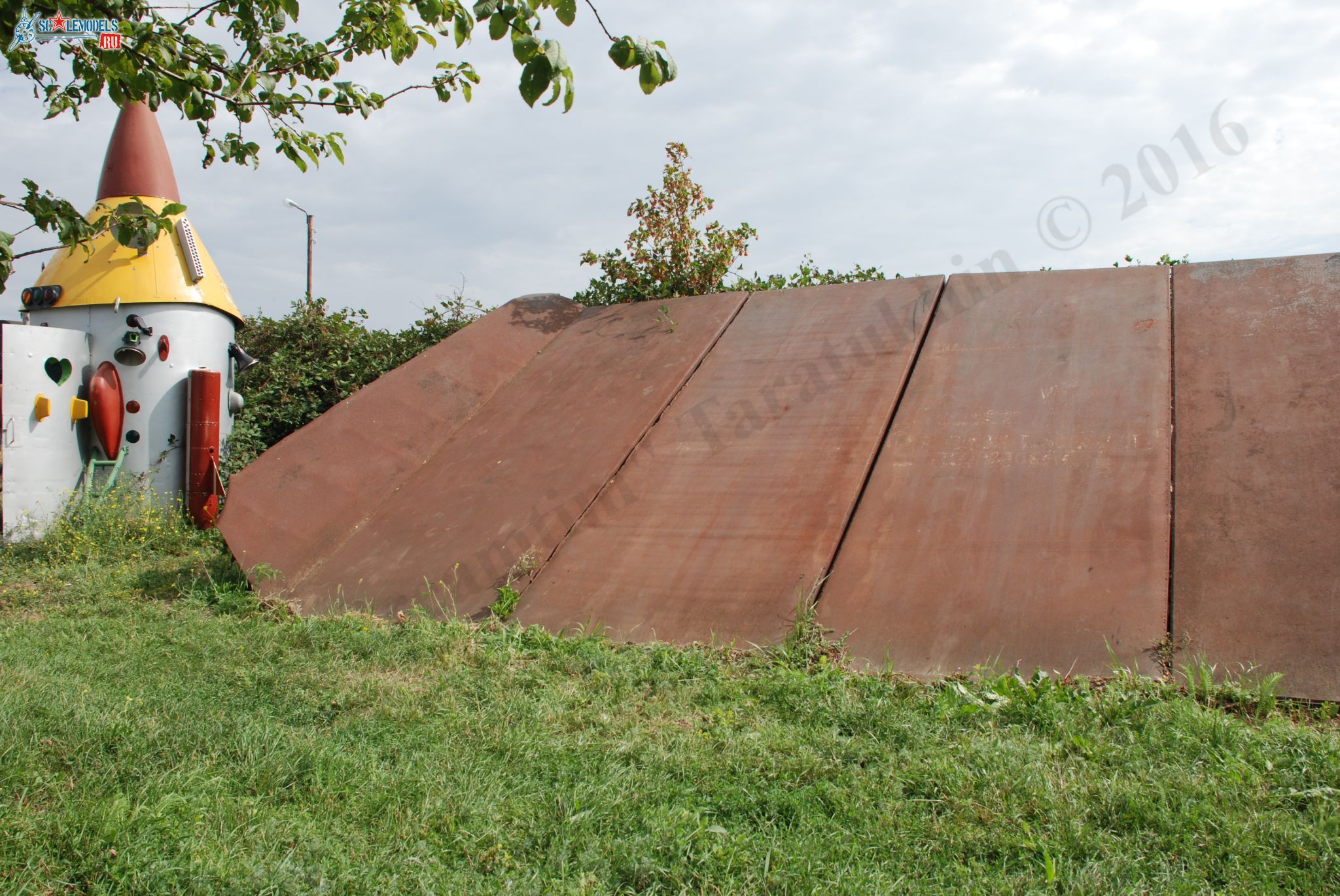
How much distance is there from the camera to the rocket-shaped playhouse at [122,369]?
7.28 meters

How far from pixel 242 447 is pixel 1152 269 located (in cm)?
740

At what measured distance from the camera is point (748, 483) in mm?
5090

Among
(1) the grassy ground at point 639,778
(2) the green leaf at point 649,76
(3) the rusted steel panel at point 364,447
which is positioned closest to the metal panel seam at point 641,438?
(1) the grassy ground at point 639,778

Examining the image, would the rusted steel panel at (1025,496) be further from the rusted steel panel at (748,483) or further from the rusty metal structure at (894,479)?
Answer: the rusted steel panel at (748,483)

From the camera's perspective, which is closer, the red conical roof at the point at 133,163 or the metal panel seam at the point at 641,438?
the metal panel seam at the point at 641,438

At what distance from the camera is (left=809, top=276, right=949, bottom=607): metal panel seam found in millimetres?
4320

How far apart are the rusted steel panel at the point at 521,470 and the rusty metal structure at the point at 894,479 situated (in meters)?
0.02

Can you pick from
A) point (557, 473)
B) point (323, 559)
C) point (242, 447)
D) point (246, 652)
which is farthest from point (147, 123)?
point (246, 652)

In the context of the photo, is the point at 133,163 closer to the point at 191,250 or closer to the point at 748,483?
the point at 191,250

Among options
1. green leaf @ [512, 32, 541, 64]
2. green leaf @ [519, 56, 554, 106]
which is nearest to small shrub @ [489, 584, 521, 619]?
green leaf @ [519, 56, 554, 106]

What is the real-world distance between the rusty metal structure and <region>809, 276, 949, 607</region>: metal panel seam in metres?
0.02

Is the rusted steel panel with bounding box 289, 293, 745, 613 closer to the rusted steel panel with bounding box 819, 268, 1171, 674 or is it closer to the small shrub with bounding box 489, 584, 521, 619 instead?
the small shrub with bounding box 489, 584, 521, 619

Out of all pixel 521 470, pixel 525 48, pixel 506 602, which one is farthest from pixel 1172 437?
pixel 521 470

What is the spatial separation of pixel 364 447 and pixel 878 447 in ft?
11.7
